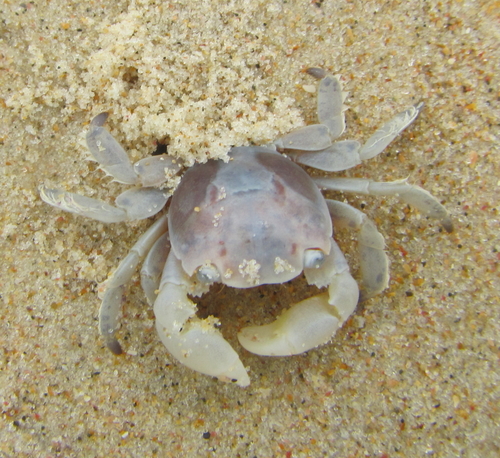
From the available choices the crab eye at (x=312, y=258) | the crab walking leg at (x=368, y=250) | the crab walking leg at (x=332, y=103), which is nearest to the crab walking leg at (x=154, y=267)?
the crab eye at (x=312, y=258)

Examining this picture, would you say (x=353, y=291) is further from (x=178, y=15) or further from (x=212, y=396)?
(x=178, y=15)

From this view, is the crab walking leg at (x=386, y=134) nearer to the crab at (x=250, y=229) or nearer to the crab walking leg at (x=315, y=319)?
the crab at (x=250, y=229)

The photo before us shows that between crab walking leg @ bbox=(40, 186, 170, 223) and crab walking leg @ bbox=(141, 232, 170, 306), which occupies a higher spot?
crab walking leg @ bbox=(40, 186, 170, 223)

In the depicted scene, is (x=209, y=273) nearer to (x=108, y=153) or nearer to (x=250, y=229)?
(x=250, y=229)

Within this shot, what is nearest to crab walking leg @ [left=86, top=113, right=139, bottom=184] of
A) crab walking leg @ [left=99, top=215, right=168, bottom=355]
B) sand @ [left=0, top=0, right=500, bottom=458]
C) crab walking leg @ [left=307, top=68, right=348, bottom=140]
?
sand @ [left=0, top=0, right=500, bottom=458]

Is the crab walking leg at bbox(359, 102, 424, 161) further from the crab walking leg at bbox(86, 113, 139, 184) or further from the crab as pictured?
the crab walking leg at bbox(86, 113, 139, 184)

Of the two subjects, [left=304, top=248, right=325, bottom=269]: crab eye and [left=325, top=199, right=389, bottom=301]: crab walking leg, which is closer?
[left=304, top=248, right=325, bottom=269]: crab eye

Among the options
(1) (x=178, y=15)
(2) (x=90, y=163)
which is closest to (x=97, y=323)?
(2) (x=90, y=163)
